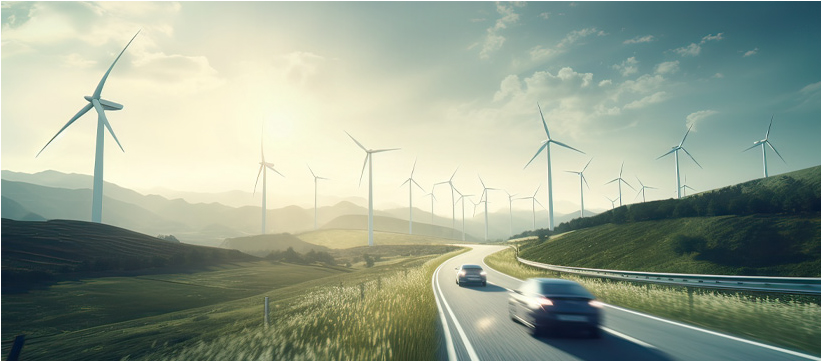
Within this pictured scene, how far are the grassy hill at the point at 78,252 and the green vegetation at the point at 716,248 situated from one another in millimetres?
60037

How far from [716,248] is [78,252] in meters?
78.6

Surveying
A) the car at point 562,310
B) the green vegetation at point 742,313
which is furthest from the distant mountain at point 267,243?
the car at point 562,310

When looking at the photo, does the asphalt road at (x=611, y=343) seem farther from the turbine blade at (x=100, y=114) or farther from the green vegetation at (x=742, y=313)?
the turbine blade at (x=100, y=114)

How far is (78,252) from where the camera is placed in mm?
54094

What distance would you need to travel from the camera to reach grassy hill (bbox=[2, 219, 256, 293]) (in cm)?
4450

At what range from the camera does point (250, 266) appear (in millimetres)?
72000

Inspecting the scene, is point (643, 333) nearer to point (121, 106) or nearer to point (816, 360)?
point (816, 360)

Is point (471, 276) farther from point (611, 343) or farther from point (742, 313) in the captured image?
point (611, 343)

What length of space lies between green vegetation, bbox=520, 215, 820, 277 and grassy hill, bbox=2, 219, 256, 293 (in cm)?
6004

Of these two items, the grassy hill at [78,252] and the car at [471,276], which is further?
the grassy hill at [78,252]

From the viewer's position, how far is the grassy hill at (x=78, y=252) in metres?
44.5

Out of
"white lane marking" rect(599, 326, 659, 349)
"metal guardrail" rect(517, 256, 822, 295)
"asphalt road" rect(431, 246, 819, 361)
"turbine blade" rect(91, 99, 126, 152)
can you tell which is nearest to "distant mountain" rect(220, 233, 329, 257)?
"turbine blade" rect(91, 99, 126, 152)

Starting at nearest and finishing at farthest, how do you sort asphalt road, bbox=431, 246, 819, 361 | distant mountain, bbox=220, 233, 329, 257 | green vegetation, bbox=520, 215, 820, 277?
asphalt road, bbox=431, 246, 819, 361
green vegetation, bbox=520, 215, 820, 277
distant mountain, bbox=220, 233, 329, 257

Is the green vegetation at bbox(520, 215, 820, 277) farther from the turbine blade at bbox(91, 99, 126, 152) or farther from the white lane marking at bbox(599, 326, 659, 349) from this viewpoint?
the turbine blade at bbox(91, 99, 126, 152)
